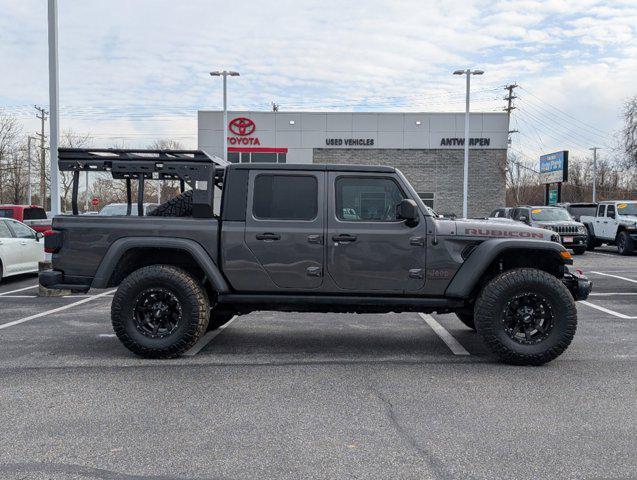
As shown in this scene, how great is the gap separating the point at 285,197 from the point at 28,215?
12247mm

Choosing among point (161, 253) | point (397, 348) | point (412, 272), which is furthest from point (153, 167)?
point (397, 348)

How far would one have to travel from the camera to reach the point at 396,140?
34.6 meters

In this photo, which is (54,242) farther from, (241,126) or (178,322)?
(241,126)

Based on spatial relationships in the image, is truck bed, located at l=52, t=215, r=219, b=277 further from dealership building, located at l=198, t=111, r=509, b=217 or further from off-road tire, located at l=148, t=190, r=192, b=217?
dealership building, located at l=198, t=111, r=509, b=217

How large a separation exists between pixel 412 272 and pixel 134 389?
286 cm

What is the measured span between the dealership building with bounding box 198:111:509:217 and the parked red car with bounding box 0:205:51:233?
1933 cm

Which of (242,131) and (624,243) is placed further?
(242,131)

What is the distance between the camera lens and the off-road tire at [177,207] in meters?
6.34

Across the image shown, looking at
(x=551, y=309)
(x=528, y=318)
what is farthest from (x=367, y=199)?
(x=551, y=309)

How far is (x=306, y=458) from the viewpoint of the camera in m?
3.48

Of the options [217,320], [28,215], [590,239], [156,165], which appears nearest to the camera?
[156,165]

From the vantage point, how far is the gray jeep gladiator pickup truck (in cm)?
564

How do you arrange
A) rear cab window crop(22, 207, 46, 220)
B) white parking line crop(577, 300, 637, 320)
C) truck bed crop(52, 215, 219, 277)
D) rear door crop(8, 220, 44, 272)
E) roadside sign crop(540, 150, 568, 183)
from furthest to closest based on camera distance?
roadside sign crop(540, 150, 568, 183) → rear cab window crop(22, 207, 46, 220) → rear door crop(8, 220, 44, 272) → white parking line crop(577, 300, 637, 320) → truck bed crop(52, 215, 219, 277)

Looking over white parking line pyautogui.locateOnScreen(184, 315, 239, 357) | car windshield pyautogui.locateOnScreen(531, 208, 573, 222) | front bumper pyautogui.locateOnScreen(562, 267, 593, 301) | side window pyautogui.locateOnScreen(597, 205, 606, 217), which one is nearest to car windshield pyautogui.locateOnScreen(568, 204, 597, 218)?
side window pyautogui.locateOnScreen(597, 205, 606, 217)
